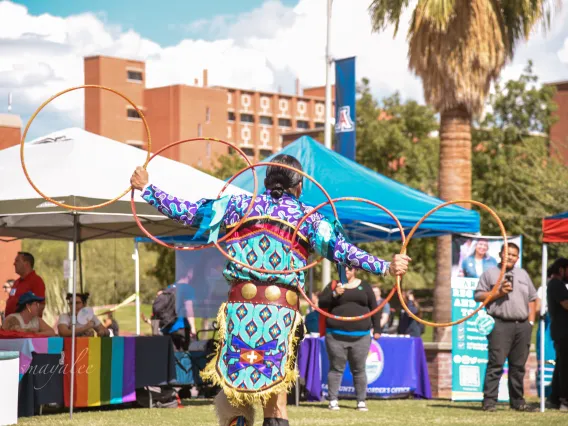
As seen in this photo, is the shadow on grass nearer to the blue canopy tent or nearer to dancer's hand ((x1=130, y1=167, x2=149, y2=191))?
the blue canopy tent

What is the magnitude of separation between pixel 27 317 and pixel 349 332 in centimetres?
390

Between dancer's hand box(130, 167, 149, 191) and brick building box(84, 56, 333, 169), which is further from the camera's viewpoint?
brick building box(84, 56, 333, 169)

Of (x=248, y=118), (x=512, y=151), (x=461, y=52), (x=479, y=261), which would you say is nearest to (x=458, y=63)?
(x=461, y=52)

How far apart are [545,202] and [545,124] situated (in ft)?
48.7

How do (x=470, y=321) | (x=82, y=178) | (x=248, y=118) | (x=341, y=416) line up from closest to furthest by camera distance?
(x=82, y=178) → (x=341, y=416) → (x=470, y=321) → (x=248, y=118)

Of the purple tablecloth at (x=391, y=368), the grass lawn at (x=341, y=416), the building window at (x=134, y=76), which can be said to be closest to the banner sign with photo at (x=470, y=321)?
the purple tablecloth at (x=391, y=368)

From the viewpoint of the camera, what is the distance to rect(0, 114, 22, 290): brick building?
22.0 meters

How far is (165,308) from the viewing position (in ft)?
59.1

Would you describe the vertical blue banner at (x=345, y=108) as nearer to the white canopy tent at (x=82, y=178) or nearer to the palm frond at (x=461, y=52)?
the palm frond at (x=461, y=52)

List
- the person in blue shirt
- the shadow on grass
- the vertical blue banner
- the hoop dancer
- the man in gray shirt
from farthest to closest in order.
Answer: the vertical blue banner → the person in blue shirt → the shadow on grass → the man in gray shirt → the hoop dancer

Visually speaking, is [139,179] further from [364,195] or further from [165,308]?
[165,308]

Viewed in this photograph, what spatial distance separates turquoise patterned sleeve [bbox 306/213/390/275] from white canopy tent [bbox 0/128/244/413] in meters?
4.98

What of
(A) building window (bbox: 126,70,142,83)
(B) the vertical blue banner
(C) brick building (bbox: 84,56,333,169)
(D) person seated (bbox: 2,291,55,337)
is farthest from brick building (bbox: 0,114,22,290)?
(A) building window (bbox: 126,70,142,83)

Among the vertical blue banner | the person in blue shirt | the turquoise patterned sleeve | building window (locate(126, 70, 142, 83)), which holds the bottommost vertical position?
the person in blue shirt
